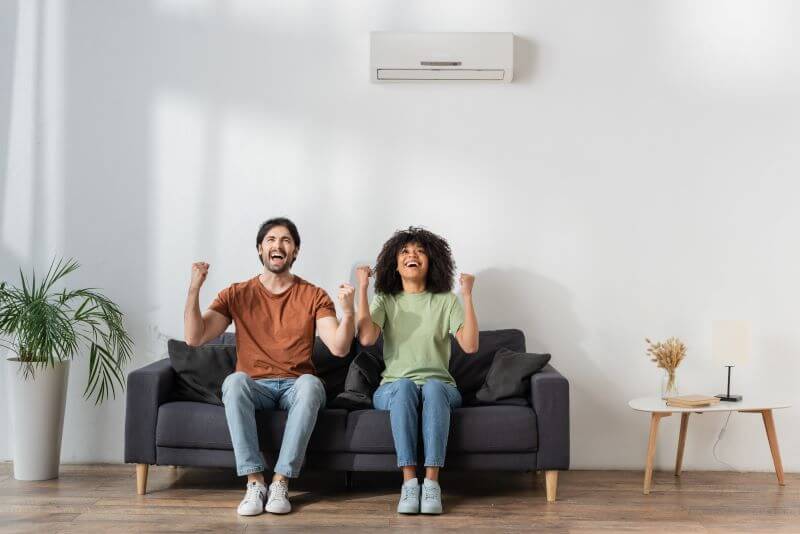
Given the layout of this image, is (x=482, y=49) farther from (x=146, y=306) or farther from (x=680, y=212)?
(x=146, y=306)

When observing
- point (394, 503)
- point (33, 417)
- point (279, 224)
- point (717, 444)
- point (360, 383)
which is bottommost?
point (394, 503)

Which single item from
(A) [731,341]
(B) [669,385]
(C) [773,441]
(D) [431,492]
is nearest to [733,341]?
(A) [731,341]

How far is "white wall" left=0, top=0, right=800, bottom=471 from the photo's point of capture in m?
4.36

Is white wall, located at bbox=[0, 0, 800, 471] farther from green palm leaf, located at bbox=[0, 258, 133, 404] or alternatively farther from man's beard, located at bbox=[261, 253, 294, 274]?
man's beard, located at bbox=[261, 253, 294, 274]

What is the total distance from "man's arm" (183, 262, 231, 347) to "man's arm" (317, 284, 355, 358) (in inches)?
17.9

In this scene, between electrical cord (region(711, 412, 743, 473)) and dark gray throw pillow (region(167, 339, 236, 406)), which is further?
electrical cord (region(711, 412, 743, 473))

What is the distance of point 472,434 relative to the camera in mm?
3609

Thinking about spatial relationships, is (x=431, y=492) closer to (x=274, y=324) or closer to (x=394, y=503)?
(x=394, y=503)

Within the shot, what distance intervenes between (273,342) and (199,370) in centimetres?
36

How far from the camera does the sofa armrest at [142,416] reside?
3.66 meters

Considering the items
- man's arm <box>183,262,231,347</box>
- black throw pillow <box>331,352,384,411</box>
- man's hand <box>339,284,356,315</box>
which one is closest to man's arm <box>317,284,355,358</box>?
man's hand <box>339,284,356,315</box>

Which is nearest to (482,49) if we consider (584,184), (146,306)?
(584,184)

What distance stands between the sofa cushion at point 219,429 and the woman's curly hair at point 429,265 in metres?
0.68

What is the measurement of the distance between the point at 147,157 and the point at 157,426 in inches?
57.5
